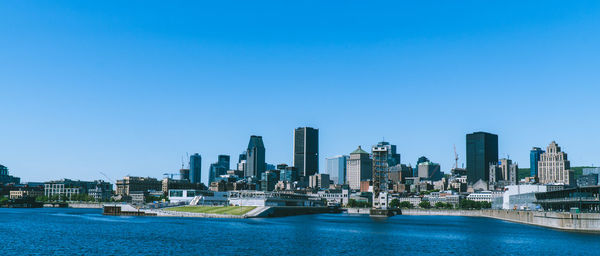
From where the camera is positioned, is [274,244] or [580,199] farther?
[580,199]

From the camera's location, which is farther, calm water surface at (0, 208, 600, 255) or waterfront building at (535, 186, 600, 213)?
waterfront building at (535, 186, 600, 213)

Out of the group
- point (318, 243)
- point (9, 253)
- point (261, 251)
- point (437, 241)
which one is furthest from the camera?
point (437, 241)

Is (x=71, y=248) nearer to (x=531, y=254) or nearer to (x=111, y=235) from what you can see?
(x=111, y=235)

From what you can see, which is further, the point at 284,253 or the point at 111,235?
the point at 111,235

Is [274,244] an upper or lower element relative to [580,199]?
lower

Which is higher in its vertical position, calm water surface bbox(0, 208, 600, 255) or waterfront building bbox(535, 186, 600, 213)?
waterfront building bbox(535, 186, 600, 213)

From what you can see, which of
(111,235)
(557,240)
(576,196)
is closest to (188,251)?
(111,235)

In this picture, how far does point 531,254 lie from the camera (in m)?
96.1

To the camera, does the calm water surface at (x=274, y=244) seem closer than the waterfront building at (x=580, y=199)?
Yes

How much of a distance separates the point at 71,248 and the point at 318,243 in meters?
44.6

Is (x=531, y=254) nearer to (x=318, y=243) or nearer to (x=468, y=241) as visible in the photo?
(x=468, y=241)

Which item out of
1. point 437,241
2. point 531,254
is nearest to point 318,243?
point 437,241

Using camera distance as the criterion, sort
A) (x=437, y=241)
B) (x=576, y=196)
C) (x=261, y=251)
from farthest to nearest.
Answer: (x=576, y=196), (x=437, y=241), (x=261, y=251)

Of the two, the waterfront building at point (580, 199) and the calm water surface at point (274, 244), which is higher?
the waterfront building at point (580, 199)
